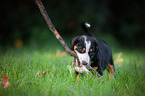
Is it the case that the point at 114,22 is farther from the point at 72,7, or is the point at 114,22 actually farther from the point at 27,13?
the point at 27,13

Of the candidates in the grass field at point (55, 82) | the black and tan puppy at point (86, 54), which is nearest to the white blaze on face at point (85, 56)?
the black and tan puppy at point (86, 54)

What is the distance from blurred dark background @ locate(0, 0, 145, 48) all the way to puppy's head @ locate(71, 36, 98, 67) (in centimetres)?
513

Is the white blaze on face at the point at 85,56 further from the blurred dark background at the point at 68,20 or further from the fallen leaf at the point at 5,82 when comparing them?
the blurred dark background at the point at 68,20

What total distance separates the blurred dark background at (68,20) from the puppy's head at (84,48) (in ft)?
16.8

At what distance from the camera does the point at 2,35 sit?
814 centimetres

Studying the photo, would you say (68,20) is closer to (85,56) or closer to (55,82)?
(85,56)

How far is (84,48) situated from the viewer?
2779 millimetres

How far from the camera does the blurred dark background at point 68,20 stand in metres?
8.14

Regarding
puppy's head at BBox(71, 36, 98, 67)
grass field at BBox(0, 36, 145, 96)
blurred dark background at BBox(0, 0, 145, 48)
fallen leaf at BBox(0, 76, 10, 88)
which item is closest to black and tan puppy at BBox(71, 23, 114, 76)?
puppy's head at BBox(71, 36, 98, 67)

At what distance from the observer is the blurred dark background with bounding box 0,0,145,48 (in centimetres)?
814

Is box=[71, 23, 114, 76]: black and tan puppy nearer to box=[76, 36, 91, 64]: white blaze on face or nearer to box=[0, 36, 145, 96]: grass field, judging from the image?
box=[76, 36, 91, 64]: white blaze on face

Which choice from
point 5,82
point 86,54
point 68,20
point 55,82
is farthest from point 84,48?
point 68,20

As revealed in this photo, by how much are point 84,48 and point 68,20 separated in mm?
6505

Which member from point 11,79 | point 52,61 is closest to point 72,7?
point 52,61
